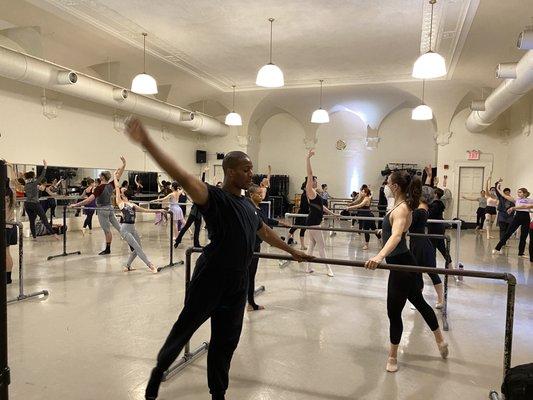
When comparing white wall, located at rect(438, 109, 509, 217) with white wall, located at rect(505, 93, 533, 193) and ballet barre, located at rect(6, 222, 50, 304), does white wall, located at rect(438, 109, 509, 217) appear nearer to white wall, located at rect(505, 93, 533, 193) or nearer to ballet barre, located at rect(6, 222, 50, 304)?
white wall, located at rect(505, 93, 533, 193)

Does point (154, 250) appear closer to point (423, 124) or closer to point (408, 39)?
point (408, 39)

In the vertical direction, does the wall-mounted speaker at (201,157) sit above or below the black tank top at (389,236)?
above

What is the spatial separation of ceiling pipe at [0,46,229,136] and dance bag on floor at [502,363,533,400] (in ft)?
28.9

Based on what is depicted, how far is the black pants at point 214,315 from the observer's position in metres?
2.06

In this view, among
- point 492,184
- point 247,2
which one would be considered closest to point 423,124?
point 492,184

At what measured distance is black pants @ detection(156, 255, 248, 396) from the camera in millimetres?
2059

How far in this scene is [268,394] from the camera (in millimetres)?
2816

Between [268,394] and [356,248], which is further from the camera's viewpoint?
[356,248]

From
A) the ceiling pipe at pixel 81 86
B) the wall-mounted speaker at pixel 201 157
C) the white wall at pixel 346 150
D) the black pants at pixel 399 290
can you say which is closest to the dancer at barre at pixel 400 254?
the black pants at pixel 399 290

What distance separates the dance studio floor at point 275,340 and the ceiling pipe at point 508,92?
3621 millimetres

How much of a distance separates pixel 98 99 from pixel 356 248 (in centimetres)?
732

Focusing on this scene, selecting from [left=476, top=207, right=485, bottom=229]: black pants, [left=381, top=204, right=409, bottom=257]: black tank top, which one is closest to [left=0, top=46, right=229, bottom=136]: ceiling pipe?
[left=381, top=204, right=409, bottom=257]: black tank top

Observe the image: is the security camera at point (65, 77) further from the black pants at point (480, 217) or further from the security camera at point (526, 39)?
the black pants at point (480, 217)

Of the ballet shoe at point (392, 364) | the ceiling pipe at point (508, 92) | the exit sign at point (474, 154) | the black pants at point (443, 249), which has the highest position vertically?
the ceiling pipe at point (508, 92)
